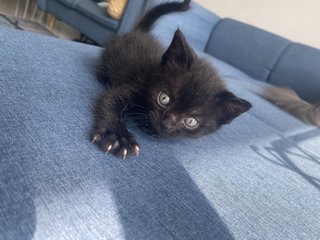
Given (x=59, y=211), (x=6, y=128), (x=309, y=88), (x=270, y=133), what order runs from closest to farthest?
1. (x=59, y=211)
2. (x=6, y=128)
3. (x=270, y=133)
4. (x=309, y=88)

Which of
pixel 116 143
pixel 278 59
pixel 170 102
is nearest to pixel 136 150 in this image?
pixel 116 143

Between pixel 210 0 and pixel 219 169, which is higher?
pixel 210 0

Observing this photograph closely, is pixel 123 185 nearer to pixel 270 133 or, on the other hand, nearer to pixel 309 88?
pixel 270 133

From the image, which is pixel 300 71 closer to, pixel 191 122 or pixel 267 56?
pixel 267 56

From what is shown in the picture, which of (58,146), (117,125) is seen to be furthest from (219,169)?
(58,146)

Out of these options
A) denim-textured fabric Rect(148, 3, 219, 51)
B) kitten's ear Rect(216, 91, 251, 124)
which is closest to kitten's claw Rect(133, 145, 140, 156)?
kitten's ear Rect(216, 91, 251, 124)
